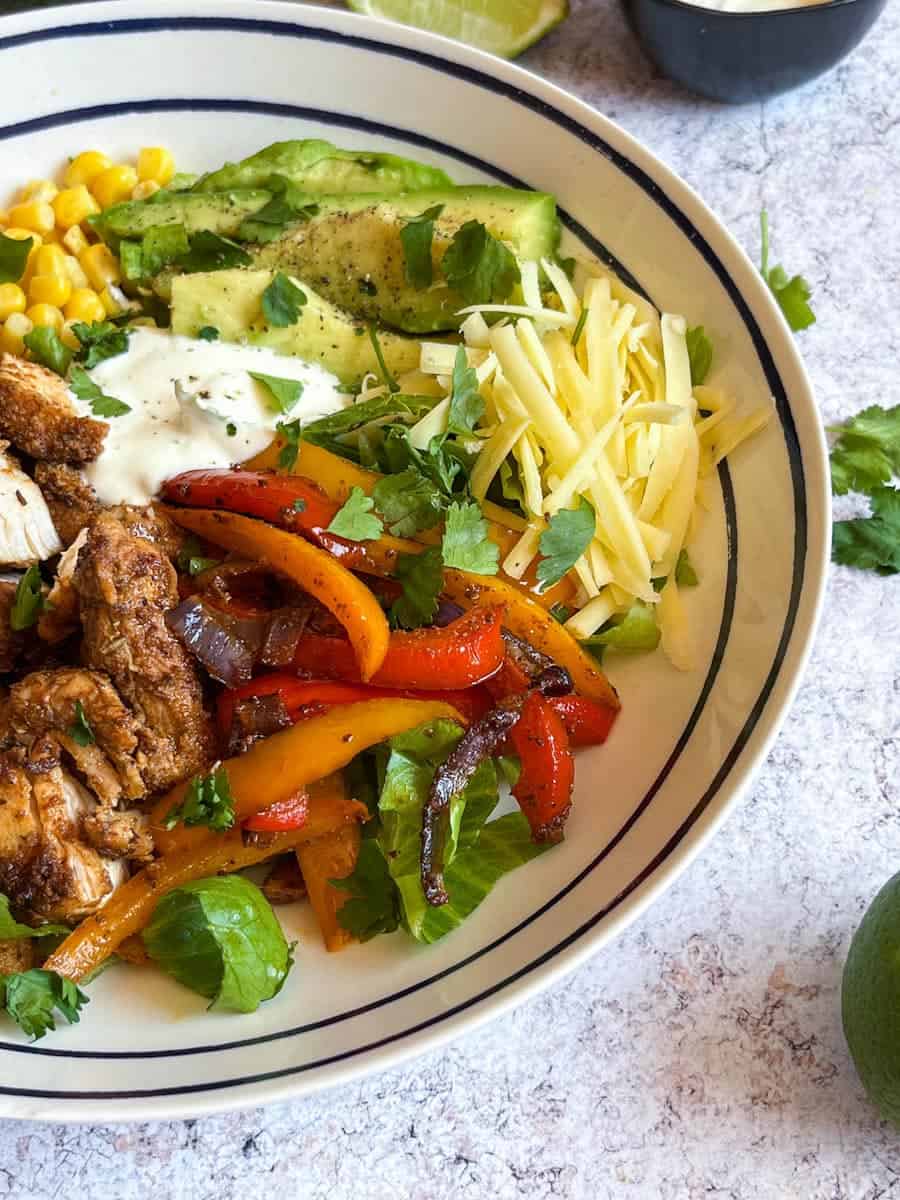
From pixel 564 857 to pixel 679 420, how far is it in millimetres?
1352

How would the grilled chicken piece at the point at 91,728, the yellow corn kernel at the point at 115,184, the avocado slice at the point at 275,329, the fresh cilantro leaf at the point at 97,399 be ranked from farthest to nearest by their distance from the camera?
the yellow corn kernel at the point at 115,184 < the avocado slice at the point at 275,329 < the fresh cilantro leaf at the point at 97,399 < the grilled chicken piece at the point at 91,728

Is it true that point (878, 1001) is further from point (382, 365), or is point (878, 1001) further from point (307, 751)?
point (382, 365)

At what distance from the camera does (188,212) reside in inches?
174

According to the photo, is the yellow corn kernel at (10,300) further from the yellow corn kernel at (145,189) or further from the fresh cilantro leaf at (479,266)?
the fresh cilantro leaf at (479,266)

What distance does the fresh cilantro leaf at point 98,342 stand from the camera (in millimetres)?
4281

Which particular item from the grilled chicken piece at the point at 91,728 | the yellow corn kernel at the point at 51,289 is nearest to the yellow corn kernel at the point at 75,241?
the yellow corn kernel at the point at 51,289

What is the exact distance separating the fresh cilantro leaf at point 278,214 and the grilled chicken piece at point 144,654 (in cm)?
133

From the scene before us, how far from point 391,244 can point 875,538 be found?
1923mm

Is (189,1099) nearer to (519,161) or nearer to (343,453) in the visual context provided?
(343,453)

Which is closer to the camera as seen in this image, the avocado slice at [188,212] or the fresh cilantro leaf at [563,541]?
the fresh cilantro leaf at [563,541]

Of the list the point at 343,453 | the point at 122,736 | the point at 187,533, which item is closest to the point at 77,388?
the point at 187,533

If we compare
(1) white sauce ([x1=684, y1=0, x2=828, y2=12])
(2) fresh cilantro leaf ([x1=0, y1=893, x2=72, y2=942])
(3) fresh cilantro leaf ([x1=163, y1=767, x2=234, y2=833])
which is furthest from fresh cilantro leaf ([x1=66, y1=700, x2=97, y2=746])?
(1) white sauce ([x1=684, y1=0, x2=828, y2=12])

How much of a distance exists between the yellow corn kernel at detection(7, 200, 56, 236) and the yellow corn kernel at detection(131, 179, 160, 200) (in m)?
0.31

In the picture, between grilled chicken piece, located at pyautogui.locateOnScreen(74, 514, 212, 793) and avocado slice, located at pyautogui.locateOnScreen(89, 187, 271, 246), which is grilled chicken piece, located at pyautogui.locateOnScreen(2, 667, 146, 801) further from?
avocado slice, located at pyautogui.locateOnScreen(89, 187, 271, 246)
